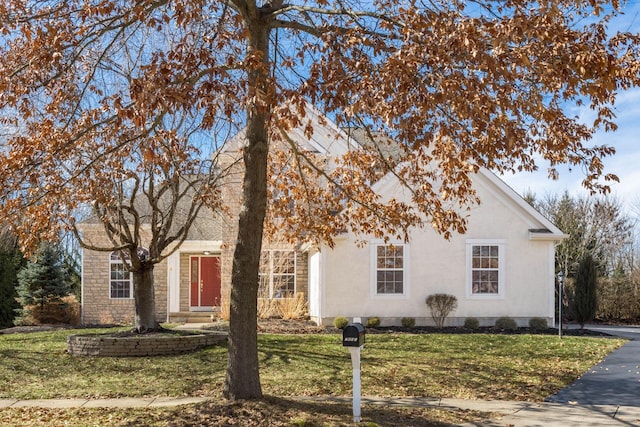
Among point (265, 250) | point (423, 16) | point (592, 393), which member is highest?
point (423, 16)

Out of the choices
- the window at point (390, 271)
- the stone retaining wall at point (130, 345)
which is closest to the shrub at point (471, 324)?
the window at point (390, 271)

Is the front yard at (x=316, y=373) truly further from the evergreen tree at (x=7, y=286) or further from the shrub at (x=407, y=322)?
the evergreen tree at (x=7, y=286)

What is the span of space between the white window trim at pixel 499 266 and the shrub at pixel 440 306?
68 centimetres

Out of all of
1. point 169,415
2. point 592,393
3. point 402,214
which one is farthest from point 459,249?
point 169,415

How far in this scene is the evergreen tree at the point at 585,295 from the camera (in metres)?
21.7

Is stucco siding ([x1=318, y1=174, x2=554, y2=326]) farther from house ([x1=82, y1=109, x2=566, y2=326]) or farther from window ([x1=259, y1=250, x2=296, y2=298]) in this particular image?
window ([x1=259, y1=250, x2=296, y2=298])

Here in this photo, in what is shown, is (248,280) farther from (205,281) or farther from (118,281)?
(205,281)

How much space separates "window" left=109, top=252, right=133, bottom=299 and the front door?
8.03 feet

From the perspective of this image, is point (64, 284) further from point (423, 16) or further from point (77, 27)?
point (423, 16)

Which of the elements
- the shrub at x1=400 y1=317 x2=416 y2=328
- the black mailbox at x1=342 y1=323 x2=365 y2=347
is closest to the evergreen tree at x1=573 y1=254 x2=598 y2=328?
the shrub at x1=400 y1=317 x2=416 y2=328

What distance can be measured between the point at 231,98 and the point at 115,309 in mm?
18975

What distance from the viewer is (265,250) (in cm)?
2295

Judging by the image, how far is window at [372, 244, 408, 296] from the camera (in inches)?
793

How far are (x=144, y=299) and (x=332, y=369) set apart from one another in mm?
5918
